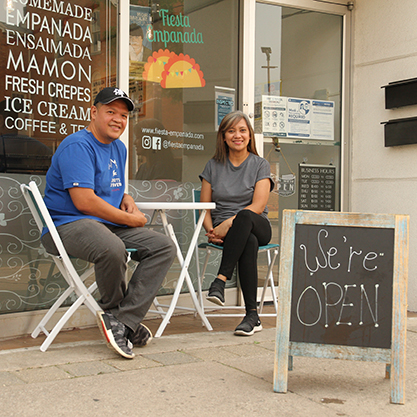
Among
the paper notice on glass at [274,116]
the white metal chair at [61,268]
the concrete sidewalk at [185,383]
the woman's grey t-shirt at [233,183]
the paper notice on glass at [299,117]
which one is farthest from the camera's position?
the paper notice on glass at [299,117]

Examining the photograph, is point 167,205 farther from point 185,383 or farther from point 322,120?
point 322,120

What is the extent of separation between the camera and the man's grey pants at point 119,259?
2988mm

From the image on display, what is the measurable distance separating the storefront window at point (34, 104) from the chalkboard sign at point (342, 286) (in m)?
1.88

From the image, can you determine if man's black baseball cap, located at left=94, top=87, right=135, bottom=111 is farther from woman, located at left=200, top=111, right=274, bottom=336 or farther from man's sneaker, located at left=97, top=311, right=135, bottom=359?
man's sneaker, located at left=97, top=311, right=135, bottom=359

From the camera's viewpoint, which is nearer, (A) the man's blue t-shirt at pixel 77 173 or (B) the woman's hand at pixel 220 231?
(A) the man's blue t-shirt at pixel 77 173

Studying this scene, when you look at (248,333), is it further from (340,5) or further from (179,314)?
(340,5)

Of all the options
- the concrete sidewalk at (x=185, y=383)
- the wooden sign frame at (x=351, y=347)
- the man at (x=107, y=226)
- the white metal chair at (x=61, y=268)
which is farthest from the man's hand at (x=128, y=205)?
the wooden sign frame at (x=351, y=347)

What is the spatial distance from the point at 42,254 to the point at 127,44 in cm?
161

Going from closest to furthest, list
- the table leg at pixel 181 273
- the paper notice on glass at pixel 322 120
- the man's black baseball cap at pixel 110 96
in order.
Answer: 1. the man's black baseball cap at pixel 110 96
2. the table leg at pixel 181 273
3. the paper notice on glass at pixel 322 120

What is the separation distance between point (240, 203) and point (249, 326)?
0.87m

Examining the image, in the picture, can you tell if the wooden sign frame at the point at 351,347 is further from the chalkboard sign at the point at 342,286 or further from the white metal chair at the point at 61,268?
the white metal chair at the point at 61,268

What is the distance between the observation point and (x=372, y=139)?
16.9ft

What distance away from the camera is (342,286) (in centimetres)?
252

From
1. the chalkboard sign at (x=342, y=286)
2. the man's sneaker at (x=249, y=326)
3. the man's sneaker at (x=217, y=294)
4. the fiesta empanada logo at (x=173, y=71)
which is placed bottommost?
the man's sneaker at (x=249, y=326)
